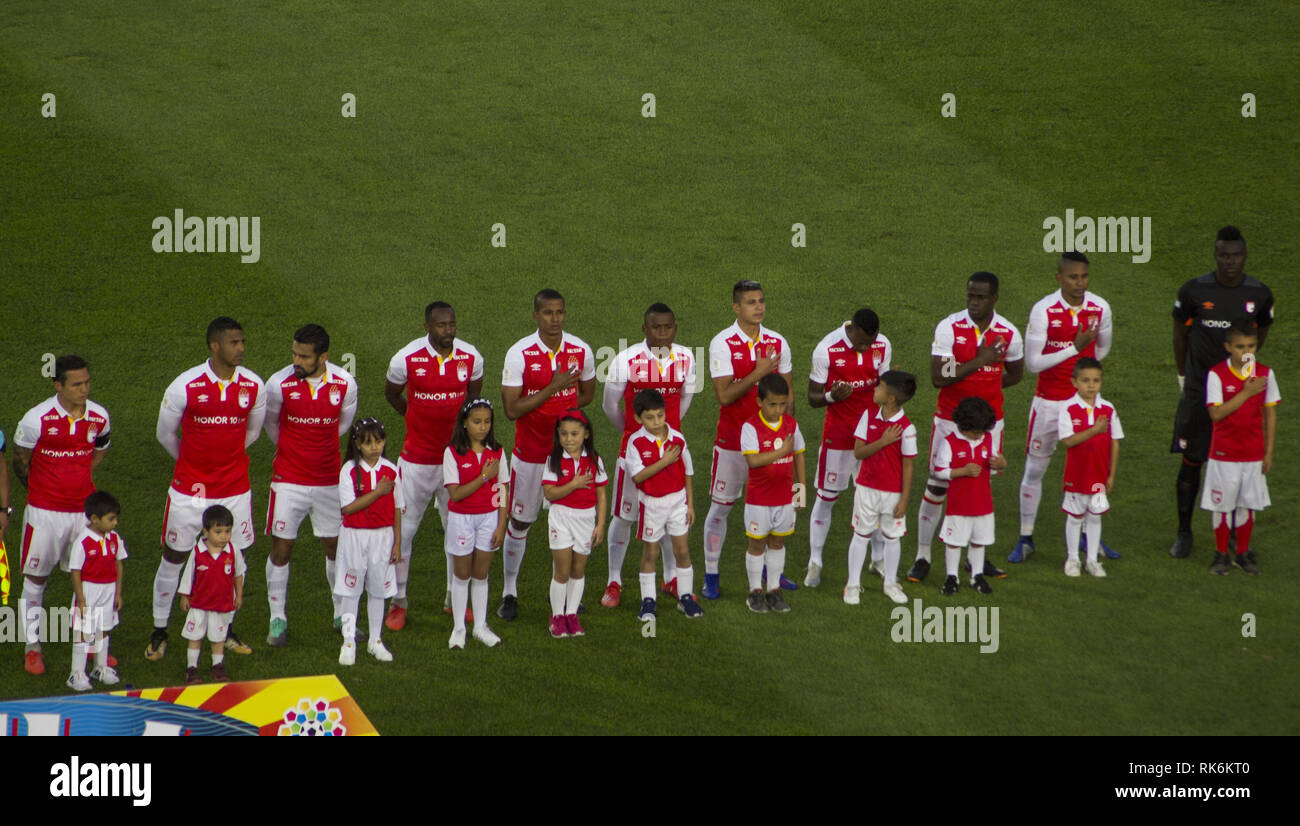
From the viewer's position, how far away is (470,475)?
8.98 metres

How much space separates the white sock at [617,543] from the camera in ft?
32.2

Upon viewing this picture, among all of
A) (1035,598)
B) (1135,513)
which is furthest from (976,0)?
(1035,598)

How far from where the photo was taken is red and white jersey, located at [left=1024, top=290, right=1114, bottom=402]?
10398 mm

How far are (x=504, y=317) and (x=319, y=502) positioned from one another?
18.7ft

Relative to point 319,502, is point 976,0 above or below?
above

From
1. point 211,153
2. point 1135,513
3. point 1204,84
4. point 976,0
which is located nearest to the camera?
point 1135,513

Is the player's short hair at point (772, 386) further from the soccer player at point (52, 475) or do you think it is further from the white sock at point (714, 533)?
the soccer player at point (52, 475)

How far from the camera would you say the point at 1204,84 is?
61.0ft

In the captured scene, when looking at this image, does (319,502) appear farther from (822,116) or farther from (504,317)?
(822,116)

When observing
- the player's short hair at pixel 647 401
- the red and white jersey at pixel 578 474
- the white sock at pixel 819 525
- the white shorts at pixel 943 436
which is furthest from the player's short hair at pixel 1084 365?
the red and white jersey at pixel 578 474

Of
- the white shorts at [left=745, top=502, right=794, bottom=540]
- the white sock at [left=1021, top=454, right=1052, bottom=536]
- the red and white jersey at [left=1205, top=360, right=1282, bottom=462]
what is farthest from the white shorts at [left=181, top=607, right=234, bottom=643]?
the red and white jersey at [left=1205, top=360, right=1282, bottom=462]

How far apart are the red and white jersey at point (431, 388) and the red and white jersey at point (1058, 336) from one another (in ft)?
13.7

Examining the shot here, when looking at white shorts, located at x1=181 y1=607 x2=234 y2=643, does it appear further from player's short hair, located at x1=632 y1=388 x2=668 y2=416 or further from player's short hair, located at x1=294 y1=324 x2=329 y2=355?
player's short hair, located at x1=632 y1=388 x2=668 y2=416
